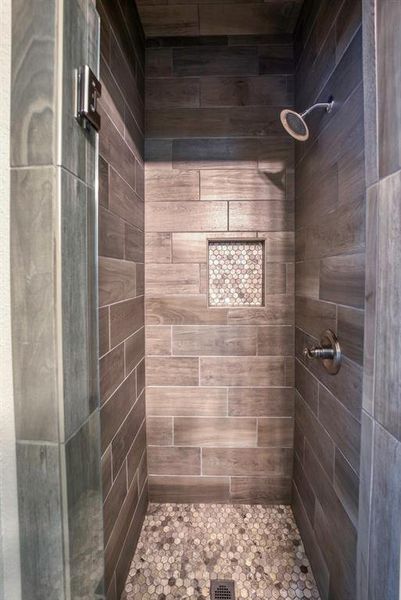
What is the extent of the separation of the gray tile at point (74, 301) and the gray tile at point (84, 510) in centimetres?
5

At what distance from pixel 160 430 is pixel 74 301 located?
3.85 ft

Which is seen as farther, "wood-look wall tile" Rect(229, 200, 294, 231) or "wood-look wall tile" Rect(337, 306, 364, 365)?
"wood-look wall tile" Rect(229, 200, 294, 231)

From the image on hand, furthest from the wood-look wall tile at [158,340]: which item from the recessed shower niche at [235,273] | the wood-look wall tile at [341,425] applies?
the wood-look wall tile at [341,425]

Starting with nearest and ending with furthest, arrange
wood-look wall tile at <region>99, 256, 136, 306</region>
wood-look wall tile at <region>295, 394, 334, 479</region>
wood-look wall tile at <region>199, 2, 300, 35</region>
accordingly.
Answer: wood-look wall tile at <region>99, 256, 136, 306</region> → wood-look wall tile at <region>295, 394, 334, 479</region> → wood-look wall tile at <region>199, 2, 300, 35</region>

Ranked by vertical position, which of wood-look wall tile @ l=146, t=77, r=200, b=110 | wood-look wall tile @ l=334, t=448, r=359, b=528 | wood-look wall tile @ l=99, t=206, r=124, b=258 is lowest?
wood-look wall tile @ l=334, t=448, r=359, b=528

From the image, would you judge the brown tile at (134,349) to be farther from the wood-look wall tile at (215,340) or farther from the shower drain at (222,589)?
the shower drain at (222,589)

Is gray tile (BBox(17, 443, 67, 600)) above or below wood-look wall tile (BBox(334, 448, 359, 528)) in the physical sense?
above

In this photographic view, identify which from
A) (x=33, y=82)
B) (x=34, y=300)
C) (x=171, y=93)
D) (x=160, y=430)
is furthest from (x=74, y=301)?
(x=171, y=93)

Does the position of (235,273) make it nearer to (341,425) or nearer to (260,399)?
(260,399)

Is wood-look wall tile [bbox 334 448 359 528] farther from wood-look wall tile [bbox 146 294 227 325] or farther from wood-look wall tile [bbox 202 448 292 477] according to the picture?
wood-look wall tile [bbox 146 294 227 325]

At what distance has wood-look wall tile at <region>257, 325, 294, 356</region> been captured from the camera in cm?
138

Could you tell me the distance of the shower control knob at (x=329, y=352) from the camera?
0.88 metres

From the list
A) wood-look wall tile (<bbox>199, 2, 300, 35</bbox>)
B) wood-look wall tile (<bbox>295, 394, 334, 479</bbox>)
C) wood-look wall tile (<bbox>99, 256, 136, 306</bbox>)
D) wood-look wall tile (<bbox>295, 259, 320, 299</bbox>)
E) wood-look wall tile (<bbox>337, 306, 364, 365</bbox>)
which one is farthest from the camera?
wood-look wall tile (<bbox>199, 2, 300, 35</bbox>)

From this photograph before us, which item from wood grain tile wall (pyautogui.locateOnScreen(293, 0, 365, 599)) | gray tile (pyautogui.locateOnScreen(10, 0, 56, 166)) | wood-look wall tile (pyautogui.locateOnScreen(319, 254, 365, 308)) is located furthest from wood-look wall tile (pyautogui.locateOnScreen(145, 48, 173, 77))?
wood-look wall tile (pyautogui.locateOnScreen(319, 254, 365, 308))
